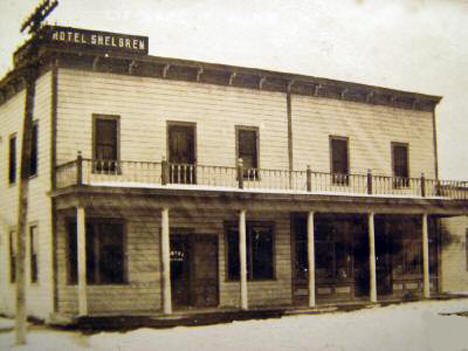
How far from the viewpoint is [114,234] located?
69.1 ft

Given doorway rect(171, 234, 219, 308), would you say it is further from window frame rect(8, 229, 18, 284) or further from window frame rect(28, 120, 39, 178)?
window frame rect(8, 229, 18, 284)

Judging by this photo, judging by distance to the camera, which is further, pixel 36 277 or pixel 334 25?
pixel 36 277

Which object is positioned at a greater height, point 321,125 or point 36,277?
point 321,125

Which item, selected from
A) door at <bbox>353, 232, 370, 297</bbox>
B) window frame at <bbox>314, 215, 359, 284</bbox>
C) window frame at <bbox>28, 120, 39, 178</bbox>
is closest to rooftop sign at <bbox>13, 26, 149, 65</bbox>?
window frame at <bbox>28, 120, 39, 178</bbox>

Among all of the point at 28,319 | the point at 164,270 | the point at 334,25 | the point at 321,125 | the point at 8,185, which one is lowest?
the point at 28,319

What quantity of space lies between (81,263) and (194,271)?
15.3 feet

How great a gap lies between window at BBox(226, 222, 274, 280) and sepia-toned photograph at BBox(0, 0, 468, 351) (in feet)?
0.15

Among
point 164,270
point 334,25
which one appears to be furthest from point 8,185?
point 334,25

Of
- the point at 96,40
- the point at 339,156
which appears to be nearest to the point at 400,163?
the point at 339,156

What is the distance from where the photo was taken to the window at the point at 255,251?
2306 centimetres

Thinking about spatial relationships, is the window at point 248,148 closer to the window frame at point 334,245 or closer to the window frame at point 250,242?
the window frame at point 250,242

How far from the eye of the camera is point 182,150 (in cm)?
2253

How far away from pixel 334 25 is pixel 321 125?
6.61 metres

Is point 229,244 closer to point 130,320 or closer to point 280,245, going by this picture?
point 280,245
